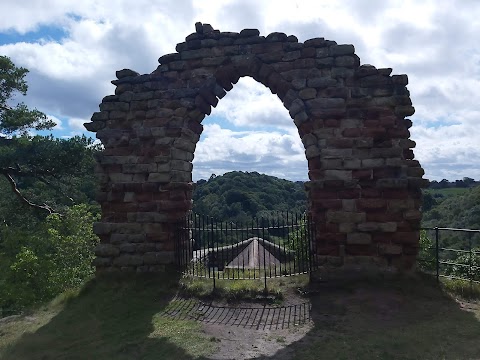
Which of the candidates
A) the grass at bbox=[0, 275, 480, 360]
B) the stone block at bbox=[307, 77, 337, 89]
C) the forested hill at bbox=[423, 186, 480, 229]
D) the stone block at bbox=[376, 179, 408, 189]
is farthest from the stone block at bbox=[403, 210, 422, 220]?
the forested hill at bbox=[423, 186, 480, 229]

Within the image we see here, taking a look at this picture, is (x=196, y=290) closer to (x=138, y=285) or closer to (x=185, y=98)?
(x=138, y=285)

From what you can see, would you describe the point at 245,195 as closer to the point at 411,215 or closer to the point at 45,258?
the point at 45,258

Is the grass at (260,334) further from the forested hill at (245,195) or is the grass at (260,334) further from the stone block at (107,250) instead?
the forested hill at (245,195)

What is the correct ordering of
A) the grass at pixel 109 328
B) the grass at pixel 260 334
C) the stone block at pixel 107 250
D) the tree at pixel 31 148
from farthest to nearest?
1. the tree at pixel 31 148
2. the stone block at pixel 107 250
3. the grass at pixel 109 328
4. the grass at pixel 260 334

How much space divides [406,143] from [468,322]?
10.9ft

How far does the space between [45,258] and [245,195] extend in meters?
14.4

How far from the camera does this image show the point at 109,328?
6.77 m

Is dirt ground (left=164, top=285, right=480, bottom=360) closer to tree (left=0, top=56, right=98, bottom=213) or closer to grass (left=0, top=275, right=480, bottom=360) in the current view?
grass (left=0, top=275, right=480, bottom=360)

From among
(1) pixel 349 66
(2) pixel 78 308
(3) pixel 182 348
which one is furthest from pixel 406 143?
(2) pixel 78 308

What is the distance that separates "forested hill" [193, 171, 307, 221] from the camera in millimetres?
26270

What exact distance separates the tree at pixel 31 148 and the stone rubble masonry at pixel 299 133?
20.9 ft

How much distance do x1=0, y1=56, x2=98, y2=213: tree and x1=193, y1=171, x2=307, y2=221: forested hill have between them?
976 cm

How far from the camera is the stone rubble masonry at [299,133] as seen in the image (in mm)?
7922

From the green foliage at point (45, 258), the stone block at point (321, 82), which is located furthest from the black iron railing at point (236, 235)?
the green foliage at point (45, 258)
